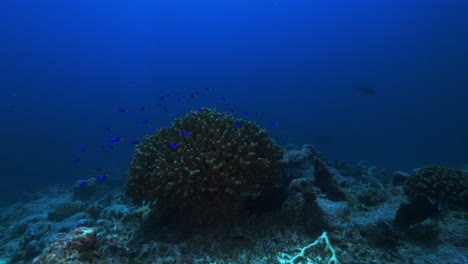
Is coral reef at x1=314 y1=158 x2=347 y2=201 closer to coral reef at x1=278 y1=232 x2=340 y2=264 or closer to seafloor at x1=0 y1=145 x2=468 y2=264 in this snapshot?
seafloor at x1=0 y1=145 x2=468 y2=264

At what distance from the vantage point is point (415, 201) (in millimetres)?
5566

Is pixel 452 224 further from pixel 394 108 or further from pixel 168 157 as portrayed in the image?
pixel 394 108

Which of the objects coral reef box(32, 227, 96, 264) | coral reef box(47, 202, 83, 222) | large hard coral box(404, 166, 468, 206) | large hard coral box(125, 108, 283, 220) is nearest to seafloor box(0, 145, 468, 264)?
coral reef box(32, 227, 96, 264)

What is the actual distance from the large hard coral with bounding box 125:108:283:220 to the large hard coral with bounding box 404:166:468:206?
3.42 m

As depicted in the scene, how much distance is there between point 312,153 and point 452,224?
5.31m

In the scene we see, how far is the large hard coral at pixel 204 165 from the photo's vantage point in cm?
550

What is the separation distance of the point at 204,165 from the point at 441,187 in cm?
582

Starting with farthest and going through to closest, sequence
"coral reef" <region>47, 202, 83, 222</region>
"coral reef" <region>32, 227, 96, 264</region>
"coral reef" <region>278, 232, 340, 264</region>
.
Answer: "coral reef" <region>47, 202, 83, 222</region> < "coral reef" <region>278, 232, 340, 264</region> < "coral reef" <region>32, 227, 96, 264</region>

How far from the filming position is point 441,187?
5.67 metres

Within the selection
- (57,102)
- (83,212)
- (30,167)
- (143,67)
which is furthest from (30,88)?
(83,212)

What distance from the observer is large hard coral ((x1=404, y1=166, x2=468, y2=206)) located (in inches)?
219

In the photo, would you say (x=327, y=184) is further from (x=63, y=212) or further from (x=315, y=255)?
(x=63, y=212)

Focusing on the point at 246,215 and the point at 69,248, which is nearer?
the point at 69,248

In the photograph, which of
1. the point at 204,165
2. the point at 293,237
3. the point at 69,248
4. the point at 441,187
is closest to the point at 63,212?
the point at 69,248
